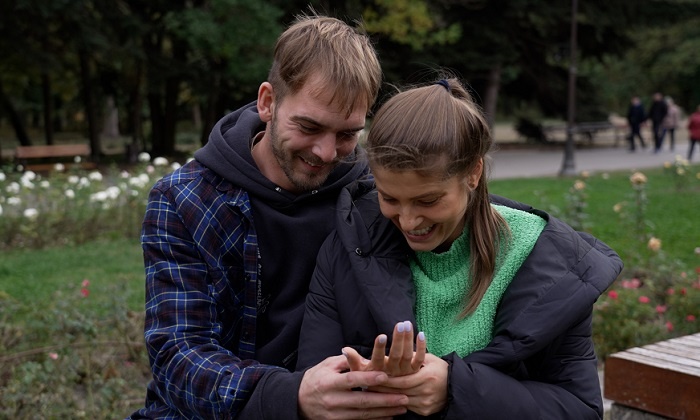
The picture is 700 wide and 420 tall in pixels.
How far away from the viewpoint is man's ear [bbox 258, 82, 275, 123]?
8.50ft

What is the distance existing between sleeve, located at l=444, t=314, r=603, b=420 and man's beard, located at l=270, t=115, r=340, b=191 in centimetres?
70

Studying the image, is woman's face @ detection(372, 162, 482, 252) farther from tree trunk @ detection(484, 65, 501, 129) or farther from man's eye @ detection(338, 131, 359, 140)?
tree trunk @ detection(484, 65, 501, 129)

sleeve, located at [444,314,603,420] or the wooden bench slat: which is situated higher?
sleeve, located at [444,314,603,420]

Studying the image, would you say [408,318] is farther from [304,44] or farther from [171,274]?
[304,44]

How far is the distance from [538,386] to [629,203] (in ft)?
31.0

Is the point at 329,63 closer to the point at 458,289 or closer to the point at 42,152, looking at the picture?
the point at 458,289

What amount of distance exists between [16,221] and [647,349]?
7879 millimetres

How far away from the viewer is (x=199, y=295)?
2449 mm

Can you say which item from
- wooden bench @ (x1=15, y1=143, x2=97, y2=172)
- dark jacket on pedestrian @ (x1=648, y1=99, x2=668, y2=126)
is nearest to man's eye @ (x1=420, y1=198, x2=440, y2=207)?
wooden bench @ (x1=15, y1=143, x2=97, y2=172)

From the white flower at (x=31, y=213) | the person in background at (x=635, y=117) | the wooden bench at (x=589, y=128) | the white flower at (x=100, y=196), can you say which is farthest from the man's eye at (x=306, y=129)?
the wooden bench at (x=589, y=128)

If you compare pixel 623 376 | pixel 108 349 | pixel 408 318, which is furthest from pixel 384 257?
pixel 108 349

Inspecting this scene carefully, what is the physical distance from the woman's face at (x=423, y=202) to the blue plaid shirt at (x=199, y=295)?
0.50 metres

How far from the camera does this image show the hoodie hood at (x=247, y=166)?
8.46 feet

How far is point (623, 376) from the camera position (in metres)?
3.60
